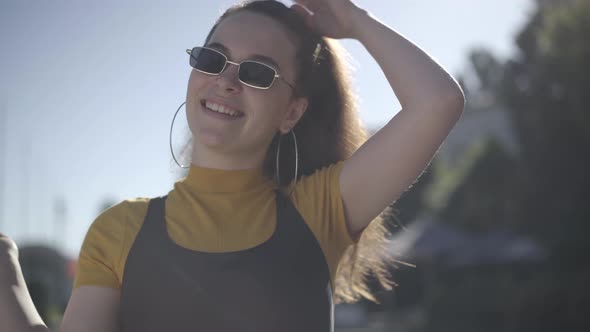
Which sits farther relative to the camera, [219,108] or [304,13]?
[304,13]

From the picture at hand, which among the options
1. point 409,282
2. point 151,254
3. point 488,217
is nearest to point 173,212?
point 151,254

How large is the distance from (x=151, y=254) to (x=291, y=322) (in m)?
0.39

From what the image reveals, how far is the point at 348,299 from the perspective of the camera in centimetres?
260

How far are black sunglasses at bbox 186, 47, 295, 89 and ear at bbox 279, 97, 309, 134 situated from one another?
196 millimetres

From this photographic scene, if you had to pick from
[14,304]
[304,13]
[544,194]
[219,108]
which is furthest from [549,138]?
[14,304]

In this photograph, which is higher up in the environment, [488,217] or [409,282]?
[488,217]

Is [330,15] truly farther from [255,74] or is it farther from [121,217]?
[121,217]

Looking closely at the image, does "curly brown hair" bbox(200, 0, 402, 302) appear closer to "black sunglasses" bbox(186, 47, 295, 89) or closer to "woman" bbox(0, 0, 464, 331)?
"woman" bbox(0, 0, 464, 331)

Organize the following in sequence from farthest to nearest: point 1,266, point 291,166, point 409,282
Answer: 1. point 409,282
2. point 291,166
3. point 1,266

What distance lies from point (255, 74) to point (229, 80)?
0.08m

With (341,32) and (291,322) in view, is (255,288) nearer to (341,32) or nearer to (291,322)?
(291,322)

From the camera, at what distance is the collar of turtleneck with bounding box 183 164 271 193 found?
2188 mm

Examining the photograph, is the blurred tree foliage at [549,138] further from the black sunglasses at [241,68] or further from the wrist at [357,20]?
the black sunglasses at [241,68]

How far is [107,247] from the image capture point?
1.99 meters
